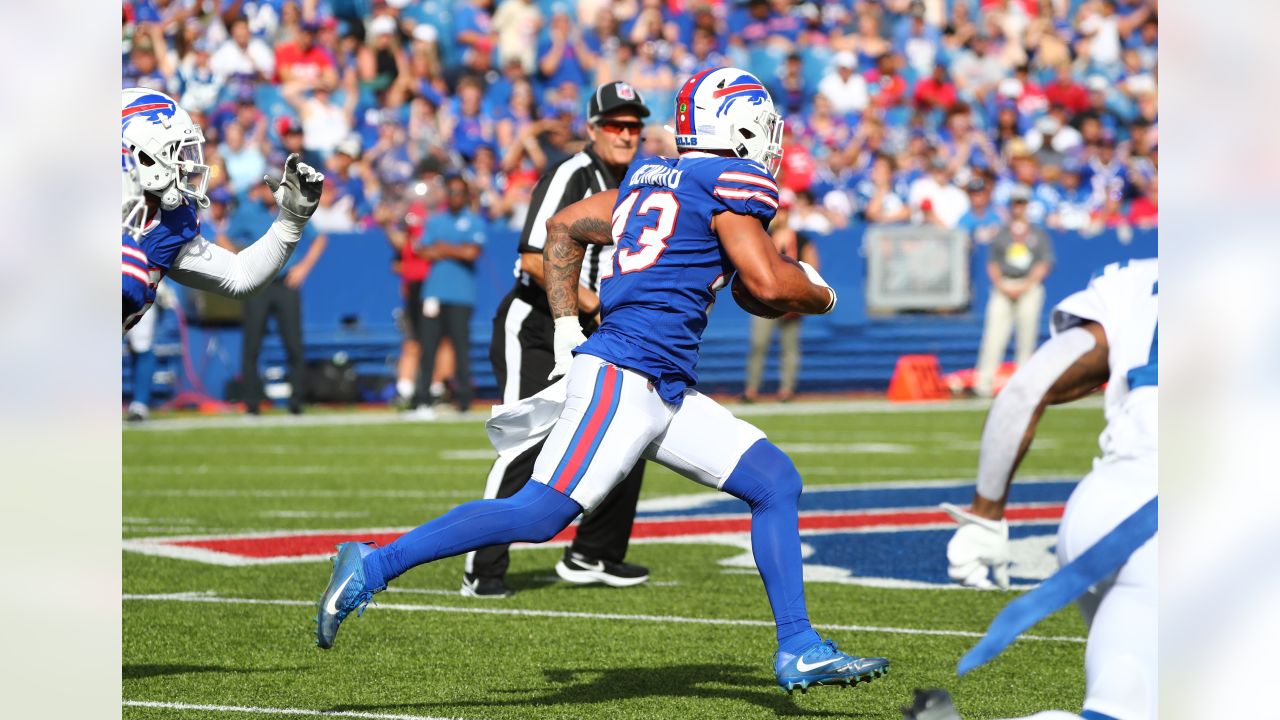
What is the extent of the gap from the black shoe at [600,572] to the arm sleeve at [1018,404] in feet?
11.4

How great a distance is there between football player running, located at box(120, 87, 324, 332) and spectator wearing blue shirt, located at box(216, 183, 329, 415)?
37.7 feet

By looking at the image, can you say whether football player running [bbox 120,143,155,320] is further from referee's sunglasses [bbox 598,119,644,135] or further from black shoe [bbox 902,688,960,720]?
referee's sunglasses [bbox 598,119,644,135]

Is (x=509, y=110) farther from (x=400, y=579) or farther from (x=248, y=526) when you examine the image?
(x=400, y=579)

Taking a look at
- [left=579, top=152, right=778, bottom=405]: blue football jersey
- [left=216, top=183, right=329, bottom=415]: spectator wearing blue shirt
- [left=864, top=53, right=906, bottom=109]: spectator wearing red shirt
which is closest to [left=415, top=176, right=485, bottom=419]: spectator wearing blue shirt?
[left=216, top=183, right=329, bottom=415]: spectator wearing blue shirt

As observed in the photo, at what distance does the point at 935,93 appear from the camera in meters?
22.1

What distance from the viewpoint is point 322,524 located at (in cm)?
950

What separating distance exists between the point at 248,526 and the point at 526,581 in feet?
7.43

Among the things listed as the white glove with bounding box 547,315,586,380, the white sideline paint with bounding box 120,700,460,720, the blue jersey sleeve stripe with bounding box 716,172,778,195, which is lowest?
the white sideline paint with bounding box 120,700,460,720

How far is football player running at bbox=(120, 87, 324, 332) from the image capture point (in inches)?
195

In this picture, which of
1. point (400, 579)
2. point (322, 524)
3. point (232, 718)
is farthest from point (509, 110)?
point (232, 718)

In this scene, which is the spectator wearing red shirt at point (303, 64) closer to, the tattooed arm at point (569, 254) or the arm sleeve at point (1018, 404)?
the tattooed arm at point (569, 254)

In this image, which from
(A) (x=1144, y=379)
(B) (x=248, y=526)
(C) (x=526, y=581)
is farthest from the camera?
(B) (x=248, y=526)
